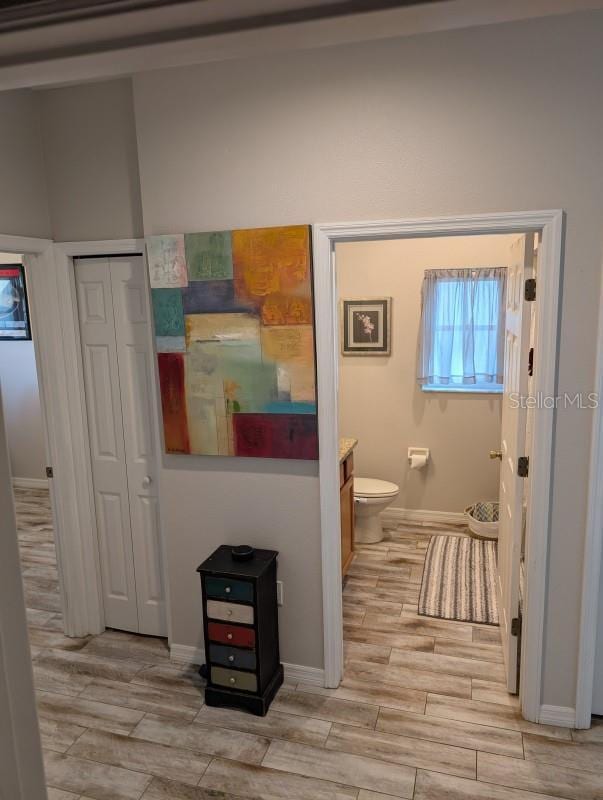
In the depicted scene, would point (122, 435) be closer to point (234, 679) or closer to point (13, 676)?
point (234, 679)

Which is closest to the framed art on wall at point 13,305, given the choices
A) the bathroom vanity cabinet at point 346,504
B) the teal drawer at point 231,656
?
the bathroom vanity cabinet at point 346,504

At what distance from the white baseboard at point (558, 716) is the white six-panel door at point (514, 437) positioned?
19cm

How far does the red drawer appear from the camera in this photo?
2625mm

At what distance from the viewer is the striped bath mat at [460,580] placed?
3436 mm

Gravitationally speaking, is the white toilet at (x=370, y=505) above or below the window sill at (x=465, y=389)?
below

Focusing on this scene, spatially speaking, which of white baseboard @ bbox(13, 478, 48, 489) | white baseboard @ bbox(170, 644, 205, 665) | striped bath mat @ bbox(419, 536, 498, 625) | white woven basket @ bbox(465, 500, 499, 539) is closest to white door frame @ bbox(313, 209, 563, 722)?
white baseboard @ bbox(170, 644, 205, 665)

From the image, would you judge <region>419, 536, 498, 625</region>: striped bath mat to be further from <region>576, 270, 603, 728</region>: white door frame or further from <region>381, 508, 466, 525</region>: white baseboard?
<region>576, 270, 603, 728</region>: white door frame

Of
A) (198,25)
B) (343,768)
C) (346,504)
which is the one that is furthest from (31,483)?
(198,25)

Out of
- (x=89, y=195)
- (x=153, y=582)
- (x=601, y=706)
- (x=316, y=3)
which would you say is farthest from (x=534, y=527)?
(x=89, y=195)

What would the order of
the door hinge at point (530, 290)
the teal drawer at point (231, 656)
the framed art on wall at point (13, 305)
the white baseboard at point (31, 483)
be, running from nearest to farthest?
the door hinge at point (530, 290) → the teal drawer at point (231, 656) → the framed art on wall at point (13, 305) → the white baseboard at point (31, 483)

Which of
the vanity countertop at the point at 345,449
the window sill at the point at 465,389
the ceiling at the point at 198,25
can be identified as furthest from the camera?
the window sill at the point at 465,389

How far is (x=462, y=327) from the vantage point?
4.44 metres

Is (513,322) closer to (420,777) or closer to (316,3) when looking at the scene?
(420,777)

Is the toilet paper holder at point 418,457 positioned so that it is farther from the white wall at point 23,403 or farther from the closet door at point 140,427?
the white wall at point 23,403
